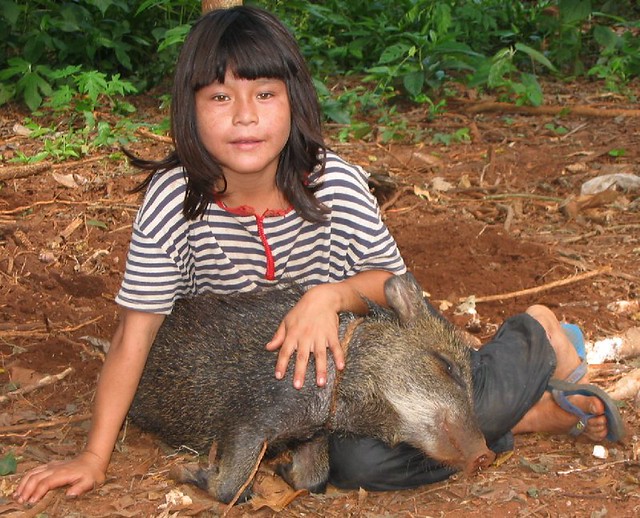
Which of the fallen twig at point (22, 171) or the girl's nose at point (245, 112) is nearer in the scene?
the girl's nose at point (245, 112)

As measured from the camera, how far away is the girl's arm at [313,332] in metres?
3.27

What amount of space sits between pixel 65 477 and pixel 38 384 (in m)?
0.92

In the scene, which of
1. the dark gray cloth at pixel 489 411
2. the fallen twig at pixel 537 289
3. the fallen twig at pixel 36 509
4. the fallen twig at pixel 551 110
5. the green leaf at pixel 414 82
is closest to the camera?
the fallen twig at pixel 36 509

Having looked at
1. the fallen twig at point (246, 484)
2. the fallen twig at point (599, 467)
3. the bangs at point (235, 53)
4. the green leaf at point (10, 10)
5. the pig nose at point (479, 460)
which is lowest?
the fallen twig at point (599, 467)

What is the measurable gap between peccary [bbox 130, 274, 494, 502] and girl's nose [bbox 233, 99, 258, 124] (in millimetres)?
742

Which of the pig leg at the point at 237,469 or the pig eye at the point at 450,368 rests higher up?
the pig eye at the point at 450,368

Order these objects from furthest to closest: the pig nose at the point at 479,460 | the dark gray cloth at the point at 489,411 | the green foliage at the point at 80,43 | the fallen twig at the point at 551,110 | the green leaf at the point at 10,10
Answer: the fallen twig at the point at 551,110 → the green foliage at the point at 80,43 → the green leaf at the point at 10,10 → the dark gray cloth at the point at 489,411 → the pig nose at the point at 479,460

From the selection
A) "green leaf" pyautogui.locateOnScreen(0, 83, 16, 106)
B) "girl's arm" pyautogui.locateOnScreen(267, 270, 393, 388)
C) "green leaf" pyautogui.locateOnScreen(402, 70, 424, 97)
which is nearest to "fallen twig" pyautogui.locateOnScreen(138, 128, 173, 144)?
"green leaf" pyautogui.locateOnScreen(0, 83, 16, 106)

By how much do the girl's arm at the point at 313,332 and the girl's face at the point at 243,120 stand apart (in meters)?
0.54

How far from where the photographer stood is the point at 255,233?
3.62 meters

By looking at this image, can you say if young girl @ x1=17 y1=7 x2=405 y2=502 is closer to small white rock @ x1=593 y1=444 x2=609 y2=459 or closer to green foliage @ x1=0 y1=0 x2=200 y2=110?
small white rock @ x1=593 y1=444 x2=609 y2=459

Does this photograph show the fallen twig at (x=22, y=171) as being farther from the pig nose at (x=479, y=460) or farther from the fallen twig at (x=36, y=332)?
the pig nose at (x=479, y=460)

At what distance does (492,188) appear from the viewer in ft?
20.6

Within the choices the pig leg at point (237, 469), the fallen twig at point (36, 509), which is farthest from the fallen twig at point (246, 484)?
the fallen twig at point (36, 509)
